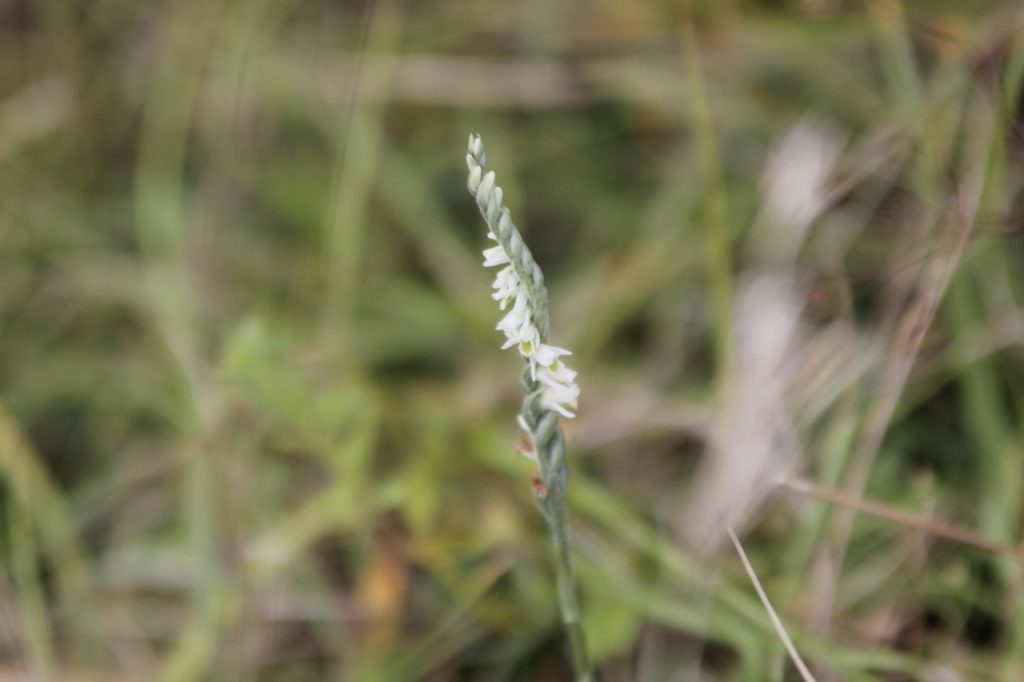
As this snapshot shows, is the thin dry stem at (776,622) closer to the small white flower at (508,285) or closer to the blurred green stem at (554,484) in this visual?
the blurred green stem at (554,484)

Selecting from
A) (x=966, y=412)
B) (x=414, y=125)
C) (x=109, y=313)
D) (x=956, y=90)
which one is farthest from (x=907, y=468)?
(x=109, y=313)

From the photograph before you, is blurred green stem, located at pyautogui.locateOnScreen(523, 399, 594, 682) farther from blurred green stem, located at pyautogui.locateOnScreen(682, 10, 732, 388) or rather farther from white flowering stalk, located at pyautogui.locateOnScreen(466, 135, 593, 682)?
blurred green stem, located at pyautogui.locateOnScreen(682, 10, 732, 388)

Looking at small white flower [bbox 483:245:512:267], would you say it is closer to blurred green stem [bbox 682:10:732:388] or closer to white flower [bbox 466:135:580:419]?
white flower [bbox 466:135:580:419]

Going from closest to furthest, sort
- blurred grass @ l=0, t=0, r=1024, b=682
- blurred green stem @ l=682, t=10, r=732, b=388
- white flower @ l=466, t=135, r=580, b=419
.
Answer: white flower @ l=466, t=135, r=580, b=419, blurred grass @ l=0, t=0, r=1024, b=682, blurred green stem @ l=682, t=10, r=732, b=388

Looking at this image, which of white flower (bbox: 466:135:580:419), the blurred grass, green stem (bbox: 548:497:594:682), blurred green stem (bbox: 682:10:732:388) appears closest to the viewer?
white flower (bbox: 466:135:580:419)

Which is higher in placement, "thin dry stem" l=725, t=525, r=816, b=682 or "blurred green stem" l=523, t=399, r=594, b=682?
"blurred green stem" l=523, t=399, r=594, b=682

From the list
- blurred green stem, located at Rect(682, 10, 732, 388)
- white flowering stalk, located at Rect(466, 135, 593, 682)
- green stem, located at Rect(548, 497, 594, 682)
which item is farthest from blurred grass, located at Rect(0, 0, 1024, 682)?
white flowering stalk, located at Rect(466, 135, 593, 682)

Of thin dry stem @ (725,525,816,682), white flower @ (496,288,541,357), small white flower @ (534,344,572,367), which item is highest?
white flower @ (496,288,541,357)

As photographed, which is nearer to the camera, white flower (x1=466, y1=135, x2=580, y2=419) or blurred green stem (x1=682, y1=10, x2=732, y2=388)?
white flower (x1=466, y1=135, x2=580, y2=419)
